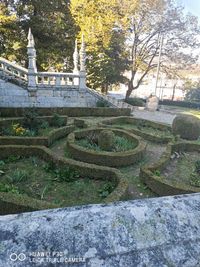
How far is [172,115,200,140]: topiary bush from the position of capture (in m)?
14.1

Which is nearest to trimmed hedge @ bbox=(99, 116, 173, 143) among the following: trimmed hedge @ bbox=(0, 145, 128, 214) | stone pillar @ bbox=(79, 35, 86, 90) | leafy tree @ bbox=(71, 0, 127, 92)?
stone pillar @ bbox=(79, 35, 86, 90)

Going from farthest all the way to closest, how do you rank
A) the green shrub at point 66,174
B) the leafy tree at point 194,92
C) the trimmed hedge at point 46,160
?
the leafy tree at point 194,92 → the green shrub at point 66,174 → the trimmed hedge at point 46,160

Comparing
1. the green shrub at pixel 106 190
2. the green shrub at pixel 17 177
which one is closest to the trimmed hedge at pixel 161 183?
the green shrub at pixel 106 190

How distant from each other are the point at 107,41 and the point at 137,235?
23466 millimetres

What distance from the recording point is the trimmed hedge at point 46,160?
561cm

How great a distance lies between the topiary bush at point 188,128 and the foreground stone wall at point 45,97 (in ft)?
26.7

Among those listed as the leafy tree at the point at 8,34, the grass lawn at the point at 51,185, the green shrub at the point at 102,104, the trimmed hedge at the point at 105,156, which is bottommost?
the grass lawn at the point at 51,185

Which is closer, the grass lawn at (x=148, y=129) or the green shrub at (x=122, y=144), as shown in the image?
the green shrub at (x=122, y=144)

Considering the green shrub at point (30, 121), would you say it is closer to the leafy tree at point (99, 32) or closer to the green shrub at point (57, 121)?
the green shrub at point (57, 121)

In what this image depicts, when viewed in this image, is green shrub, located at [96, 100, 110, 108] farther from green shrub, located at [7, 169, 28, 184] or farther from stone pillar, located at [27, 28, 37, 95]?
green shrub, located at [7, 169, 28, 184]

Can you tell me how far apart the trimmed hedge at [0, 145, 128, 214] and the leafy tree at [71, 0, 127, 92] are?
15849 millimetres

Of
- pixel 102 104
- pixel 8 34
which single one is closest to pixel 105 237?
pixel 102 104

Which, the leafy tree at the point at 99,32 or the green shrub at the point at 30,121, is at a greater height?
the leafy tree at the point at 99,32

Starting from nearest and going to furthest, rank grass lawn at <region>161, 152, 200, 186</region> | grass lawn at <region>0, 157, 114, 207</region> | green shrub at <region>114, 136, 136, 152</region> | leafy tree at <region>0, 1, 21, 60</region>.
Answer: grass lawn at <region>0, 157, 114, 207</region> < grass lawn at <region>161, 152, 200, 186</region> < green shrub at <region>114, 136, 136, 152</region> < leafy tree at <region>0, 1, 21, 60</region>
